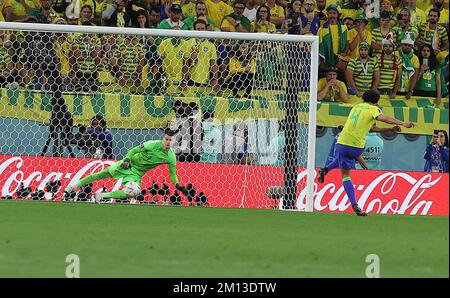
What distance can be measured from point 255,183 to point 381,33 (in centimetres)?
658

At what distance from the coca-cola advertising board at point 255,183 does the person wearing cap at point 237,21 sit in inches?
Answer: 190

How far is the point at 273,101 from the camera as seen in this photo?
17.8 m

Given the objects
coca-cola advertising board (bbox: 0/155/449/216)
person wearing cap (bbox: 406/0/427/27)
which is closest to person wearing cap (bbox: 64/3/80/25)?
coca-cola advertising board (bbox: 0/155/449/216)

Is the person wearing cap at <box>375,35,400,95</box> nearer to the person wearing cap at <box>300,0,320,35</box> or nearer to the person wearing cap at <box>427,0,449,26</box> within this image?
the person wearing cap at <box>300,0,320,35</box>

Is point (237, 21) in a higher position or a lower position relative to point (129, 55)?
higher

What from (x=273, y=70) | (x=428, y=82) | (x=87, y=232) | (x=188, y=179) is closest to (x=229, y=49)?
(x=273, y=70)

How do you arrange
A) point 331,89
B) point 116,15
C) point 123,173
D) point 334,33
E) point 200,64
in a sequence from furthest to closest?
point 334,33 < point 116,15 < point 331,89 < point 200,64 < point 123,173

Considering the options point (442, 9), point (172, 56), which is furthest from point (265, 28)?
point (442, 9)

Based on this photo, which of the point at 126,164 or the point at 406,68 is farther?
the point at 406,68

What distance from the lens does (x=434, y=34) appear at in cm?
2392

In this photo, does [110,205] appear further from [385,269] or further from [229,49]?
[385,269]

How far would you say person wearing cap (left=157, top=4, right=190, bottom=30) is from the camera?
70.0ft

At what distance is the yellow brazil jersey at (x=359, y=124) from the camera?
16500mm
